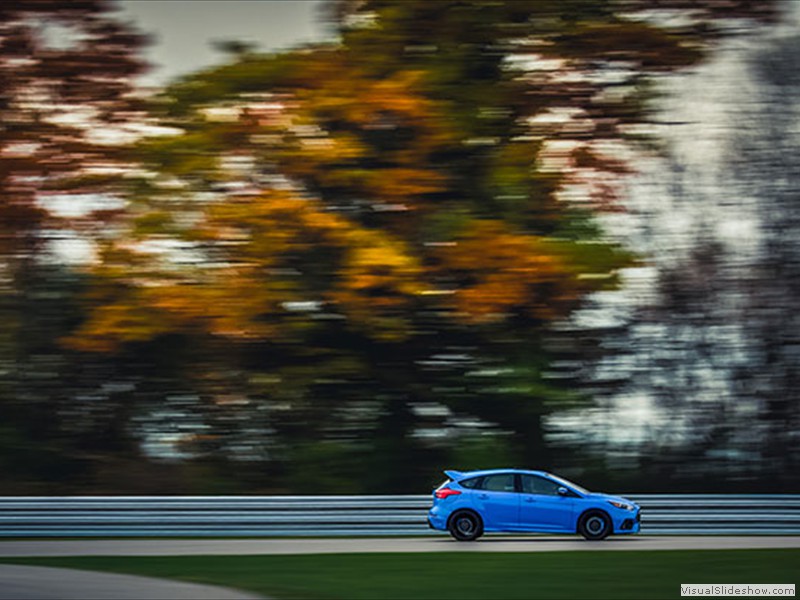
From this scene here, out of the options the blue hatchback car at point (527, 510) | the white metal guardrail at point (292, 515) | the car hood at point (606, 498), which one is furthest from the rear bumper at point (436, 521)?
the car hood at point (606, 498)

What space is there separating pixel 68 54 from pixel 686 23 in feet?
38.8

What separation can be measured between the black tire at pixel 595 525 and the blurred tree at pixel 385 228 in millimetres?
5330

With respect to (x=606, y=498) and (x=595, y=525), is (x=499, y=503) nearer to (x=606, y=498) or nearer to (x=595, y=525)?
(x=595, y=525)

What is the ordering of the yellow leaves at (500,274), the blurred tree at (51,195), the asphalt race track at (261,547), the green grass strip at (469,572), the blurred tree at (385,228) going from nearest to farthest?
the green grass strip at (469,572) → the asphalt race track at (261,547) → the yellow leaves at (500,274) → the blurred tree at (385,228) → the blurred tree at (51,195)

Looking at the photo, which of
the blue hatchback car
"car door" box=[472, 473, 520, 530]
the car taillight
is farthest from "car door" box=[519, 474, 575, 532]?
the car taillight

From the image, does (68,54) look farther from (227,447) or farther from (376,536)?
(376,536)

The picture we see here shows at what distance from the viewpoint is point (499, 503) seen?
2258cm

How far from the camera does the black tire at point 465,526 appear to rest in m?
22.6

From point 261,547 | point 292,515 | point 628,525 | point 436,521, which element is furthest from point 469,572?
point 292,515

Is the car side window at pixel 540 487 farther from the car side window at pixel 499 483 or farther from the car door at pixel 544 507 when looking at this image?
the car side window at pixel 499 483

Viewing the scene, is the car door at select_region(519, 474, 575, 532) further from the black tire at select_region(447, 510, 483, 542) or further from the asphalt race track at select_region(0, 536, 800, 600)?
the black tire at select_region(447, 510, 483, 542)

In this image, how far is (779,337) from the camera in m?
29.0

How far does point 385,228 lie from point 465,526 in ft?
22.5

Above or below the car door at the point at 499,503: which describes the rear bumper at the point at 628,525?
below
